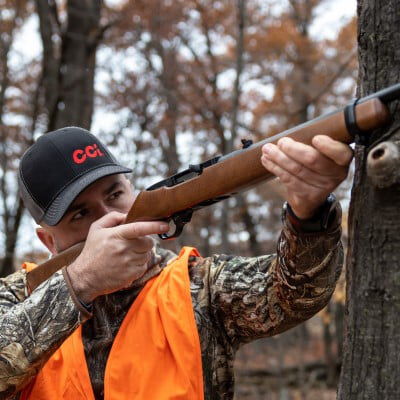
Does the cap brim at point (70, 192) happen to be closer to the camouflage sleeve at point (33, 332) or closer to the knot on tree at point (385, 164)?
the camouflage sleeve at point (33, 332)

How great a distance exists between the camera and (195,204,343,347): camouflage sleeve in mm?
1949

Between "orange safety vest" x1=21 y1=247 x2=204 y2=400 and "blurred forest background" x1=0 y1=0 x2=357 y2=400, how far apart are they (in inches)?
216

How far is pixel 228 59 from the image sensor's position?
1469cm

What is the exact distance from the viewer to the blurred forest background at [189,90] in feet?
27.2

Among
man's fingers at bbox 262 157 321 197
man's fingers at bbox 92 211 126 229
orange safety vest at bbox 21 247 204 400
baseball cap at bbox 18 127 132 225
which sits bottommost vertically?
orange safety vest at bbox 21 247 204 400

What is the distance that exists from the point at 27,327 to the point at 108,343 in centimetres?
40

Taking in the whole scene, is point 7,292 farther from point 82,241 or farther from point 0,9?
point 0,9

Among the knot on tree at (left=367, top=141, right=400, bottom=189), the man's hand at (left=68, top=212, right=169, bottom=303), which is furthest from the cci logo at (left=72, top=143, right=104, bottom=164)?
the knot on tree at (left=367, top=141, right=400, bottom=189)

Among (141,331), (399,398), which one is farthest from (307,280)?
(141,331)

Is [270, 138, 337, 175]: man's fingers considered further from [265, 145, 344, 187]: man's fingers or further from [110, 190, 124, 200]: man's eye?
[110, 190, 124, 200]: man's eye

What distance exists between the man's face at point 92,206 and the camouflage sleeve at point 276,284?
54cm

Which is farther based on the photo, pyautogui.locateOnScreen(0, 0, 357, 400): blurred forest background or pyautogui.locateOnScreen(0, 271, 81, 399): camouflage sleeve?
pyautogui.locateOnScreen(0, 0, 357, 400): blurred forest background

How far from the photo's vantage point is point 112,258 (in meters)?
2.27

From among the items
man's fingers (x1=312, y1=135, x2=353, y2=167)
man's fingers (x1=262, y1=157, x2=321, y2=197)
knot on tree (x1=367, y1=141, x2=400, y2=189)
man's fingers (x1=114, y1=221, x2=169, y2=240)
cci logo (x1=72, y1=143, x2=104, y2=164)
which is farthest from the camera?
cci logo (x1=72, y1=143, x2=104, y2=164)
